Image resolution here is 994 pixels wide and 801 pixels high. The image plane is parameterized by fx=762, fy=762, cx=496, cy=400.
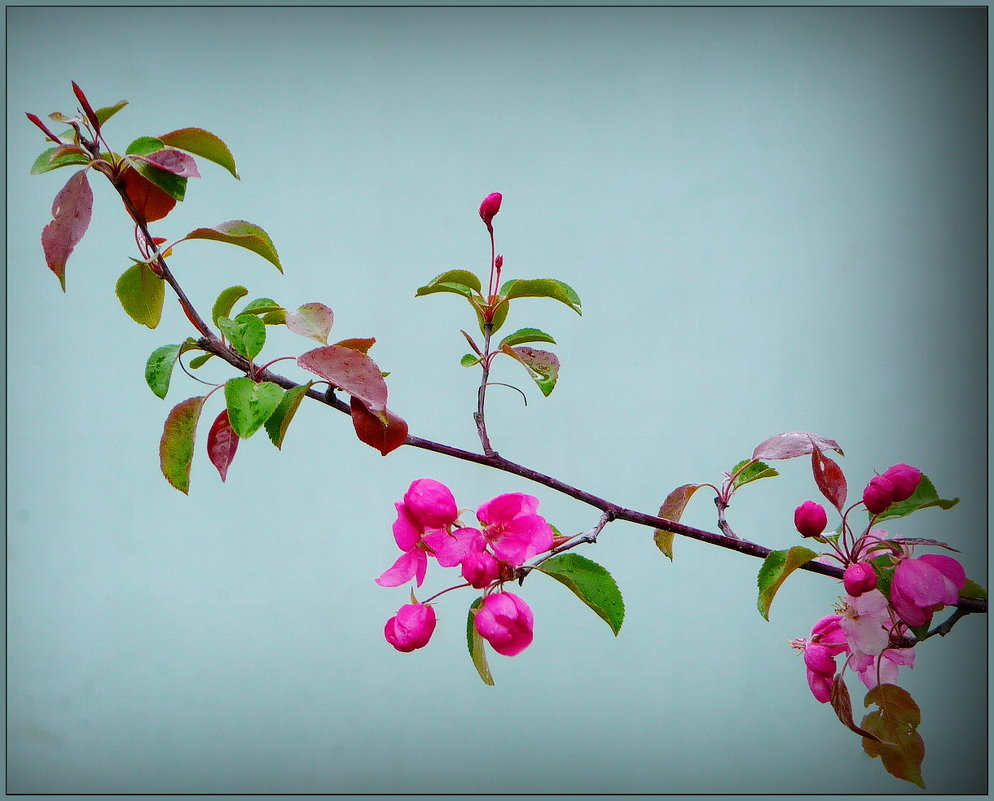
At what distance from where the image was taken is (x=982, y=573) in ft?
4.36

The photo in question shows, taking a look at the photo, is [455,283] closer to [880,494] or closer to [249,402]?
[249,402]

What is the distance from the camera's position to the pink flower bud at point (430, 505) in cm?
43

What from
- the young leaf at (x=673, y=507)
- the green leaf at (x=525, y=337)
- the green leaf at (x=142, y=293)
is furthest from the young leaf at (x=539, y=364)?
the green leaf at (x=142, y=293)

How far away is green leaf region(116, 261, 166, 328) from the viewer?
457 millimetres

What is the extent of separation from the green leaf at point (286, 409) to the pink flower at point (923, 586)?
0.35 m

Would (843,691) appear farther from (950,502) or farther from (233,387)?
(233,387)

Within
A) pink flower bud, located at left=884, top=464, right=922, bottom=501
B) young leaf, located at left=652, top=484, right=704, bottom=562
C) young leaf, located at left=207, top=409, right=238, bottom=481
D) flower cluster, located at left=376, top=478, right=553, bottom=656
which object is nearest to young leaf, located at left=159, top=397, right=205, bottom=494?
young leaf, located at left=207, top=409, right=238, bottom=481

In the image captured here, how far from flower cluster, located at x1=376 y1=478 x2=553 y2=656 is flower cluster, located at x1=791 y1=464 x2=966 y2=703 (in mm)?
168

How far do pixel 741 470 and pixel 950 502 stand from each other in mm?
121

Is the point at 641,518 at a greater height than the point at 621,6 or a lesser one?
lesser

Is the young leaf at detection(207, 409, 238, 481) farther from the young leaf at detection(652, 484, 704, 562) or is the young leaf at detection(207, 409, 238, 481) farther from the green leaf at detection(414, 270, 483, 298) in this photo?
the young leaf at detection(652, 484, 704, 562)

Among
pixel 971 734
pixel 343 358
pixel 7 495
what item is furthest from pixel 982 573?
pixel 7 495

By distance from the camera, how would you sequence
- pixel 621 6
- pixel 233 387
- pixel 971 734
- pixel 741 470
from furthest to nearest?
pixel 971 734
pixel 621 6
pixel 741 470
pixel 233 387

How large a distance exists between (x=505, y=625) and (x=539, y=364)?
7.0 inches
